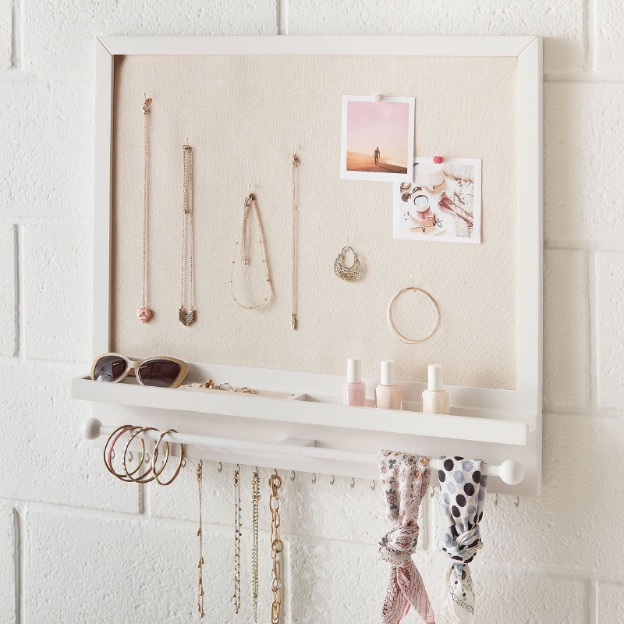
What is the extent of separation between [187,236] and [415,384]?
349 millimetres

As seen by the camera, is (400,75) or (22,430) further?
(22,430)

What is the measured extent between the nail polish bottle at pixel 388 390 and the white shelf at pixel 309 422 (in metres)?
0.02

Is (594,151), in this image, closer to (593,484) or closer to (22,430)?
(593,484)

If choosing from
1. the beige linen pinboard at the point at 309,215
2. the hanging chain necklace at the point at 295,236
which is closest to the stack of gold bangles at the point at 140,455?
the beige linen pinboard at the point at 309,215

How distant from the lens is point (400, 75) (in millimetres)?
983

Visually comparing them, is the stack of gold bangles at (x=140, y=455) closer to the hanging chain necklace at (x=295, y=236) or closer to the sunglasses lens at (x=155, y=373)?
the sunglasses lens at (x=155, y=373)

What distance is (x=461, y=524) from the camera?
36.5 inches

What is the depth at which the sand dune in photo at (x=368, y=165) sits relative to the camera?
3.25 ft

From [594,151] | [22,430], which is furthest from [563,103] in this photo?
[22,430]

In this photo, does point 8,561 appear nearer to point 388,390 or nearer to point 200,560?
point 200,560

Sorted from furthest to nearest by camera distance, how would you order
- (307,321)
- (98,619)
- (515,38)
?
(98,619) < (307,321) < (515,38)

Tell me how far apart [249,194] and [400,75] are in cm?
23

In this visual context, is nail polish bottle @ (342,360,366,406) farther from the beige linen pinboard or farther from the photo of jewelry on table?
the photo of jewelry on table

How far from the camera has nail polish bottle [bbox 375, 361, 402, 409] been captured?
971 mm
